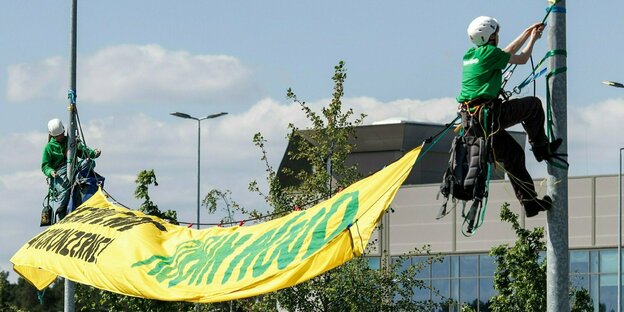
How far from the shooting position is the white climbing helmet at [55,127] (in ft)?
71.4

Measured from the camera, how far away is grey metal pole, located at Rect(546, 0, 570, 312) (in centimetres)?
1235

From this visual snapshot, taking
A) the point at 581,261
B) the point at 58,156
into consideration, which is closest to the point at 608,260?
the point at 581,261

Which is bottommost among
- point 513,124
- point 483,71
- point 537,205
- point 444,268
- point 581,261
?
point 537,205

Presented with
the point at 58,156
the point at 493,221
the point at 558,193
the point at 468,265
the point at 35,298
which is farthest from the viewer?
the point at 35,298

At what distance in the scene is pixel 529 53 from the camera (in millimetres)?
13094

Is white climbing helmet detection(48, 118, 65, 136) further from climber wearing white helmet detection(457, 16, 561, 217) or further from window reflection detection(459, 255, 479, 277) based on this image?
window reflection detection(459, 255, 479, 277)

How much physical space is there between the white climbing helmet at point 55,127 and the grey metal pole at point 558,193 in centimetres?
1063

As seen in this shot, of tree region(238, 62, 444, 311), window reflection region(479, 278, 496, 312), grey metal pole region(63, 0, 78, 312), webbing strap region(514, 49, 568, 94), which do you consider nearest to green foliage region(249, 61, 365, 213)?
tree region(238, 62, 444, 311)

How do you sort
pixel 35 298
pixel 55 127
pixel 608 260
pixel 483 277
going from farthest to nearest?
1. pixel 35 298
2. pixel 483 277
3. pixel 608 260
4. pixel 55 127

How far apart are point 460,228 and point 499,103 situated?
55026mm

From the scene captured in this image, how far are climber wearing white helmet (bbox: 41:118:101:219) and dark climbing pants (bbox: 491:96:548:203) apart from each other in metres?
10.1

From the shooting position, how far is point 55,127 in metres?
21.8

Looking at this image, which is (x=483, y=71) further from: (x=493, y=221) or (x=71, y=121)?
(x=493, y=221)

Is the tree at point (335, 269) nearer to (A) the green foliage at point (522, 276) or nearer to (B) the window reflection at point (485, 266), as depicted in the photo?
(A) the green foliage at point (522, 276)
